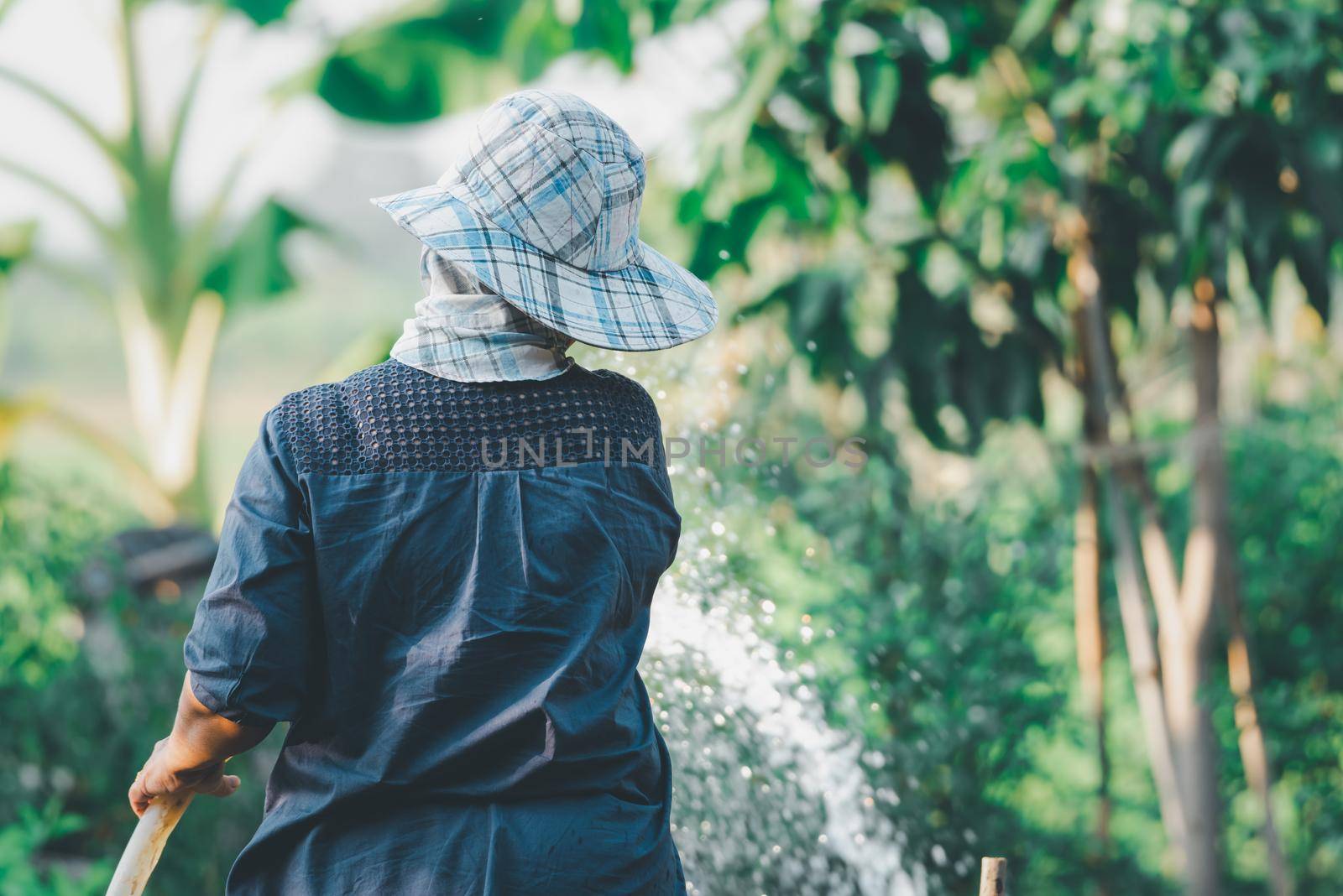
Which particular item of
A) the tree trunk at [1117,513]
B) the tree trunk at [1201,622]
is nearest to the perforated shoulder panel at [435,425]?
the tree trunk at [1117,513]

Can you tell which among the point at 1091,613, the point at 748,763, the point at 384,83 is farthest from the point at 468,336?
the point at 384,83

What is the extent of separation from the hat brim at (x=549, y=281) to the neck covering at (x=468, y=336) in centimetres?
3

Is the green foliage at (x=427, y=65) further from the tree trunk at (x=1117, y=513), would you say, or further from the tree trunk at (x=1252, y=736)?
the tree trunk at (x=1252, y=736)

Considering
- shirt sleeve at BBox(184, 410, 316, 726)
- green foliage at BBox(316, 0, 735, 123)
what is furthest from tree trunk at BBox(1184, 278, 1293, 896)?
shirt sleeve at BBox(184, 410, 316, 726)

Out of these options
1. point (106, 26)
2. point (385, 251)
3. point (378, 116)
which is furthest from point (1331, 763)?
point (385, 251)

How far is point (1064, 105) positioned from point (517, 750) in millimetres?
1803

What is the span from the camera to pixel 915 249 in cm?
258

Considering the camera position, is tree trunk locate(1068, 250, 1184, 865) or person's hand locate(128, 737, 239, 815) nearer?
person's hand locate(128, 737, 239, 815)

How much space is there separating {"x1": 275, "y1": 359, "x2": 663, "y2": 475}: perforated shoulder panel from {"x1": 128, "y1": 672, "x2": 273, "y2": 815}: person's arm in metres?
0.22

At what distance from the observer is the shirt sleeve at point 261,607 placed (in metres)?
0.96

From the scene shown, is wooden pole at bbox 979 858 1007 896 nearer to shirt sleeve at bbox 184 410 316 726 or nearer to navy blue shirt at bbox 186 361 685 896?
navy blue shirt at bbox 186 361 685 896

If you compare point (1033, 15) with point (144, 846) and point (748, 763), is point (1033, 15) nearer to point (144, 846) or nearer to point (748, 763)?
point (748, 763)

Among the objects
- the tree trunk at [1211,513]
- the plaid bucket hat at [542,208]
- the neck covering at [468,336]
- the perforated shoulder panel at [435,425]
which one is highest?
the plaid bucket hat at [542,208]

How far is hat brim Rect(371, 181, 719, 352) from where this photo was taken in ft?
3.38
